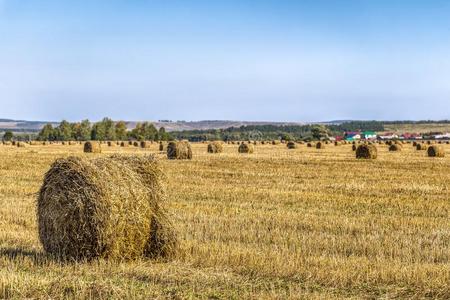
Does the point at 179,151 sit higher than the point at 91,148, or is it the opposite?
the point at 179,151

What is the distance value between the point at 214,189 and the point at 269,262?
10.2 m

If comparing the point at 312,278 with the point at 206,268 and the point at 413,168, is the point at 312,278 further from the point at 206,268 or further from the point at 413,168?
the point at 413,168

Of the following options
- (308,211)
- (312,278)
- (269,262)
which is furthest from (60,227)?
(308,211)

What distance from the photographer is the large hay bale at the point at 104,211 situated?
9.00 m

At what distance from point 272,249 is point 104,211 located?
2730mm

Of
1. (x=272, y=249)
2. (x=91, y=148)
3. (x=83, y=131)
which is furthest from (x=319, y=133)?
(x=272, y=249)

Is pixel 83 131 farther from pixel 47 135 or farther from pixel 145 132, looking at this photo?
pixel 145 132

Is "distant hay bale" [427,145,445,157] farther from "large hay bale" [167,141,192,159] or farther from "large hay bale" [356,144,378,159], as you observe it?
"large hay bale" [167,141,192,159]

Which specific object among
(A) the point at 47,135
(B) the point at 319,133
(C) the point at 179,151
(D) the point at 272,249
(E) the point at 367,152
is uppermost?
(C) the point at 179,151

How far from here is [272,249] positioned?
1002 cm

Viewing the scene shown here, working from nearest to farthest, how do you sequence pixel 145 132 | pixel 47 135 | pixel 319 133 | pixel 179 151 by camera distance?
pixel 179 151 → pixel 319 133 → pixel 145 132 → pixel 47 135

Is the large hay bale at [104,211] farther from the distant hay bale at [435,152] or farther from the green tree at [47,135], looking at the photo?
the green tree at [47,135]

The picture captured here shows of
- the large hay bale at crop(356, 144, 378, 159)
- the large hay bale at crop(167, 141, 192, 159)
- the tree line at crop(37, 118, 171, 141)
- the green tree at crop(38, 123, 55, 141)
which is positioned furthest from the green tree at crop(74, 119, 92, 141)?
the large hay bale at crop(356, 144, 378, 159)

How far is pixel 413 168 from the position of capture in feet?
92.9
